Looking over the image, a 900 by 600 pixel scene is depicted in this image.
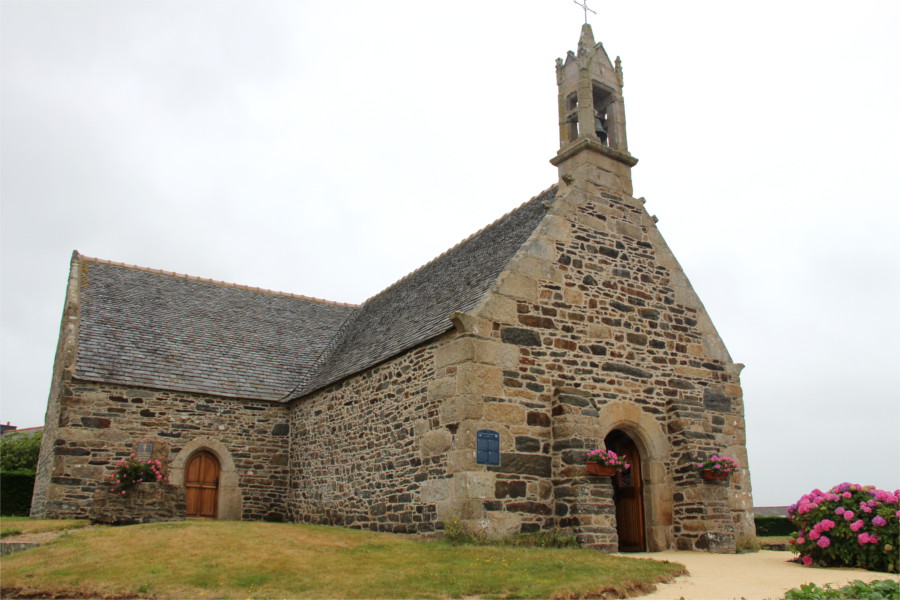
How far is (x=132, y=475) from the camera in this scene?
15.1 metres

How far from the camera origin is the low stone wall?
46.0ft

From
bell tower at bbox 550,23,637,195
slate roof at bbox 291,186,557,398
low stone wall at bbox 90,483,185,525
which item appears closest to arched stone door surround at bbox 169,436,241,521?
slate roof at bbox 291,186,557,398

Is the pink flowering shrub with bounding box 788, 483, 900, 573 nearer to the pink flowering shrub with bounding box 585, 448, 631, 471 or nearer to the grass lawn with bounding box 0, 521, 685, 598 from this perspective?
the grass lawn with bounding box 0, 521, 685, 598

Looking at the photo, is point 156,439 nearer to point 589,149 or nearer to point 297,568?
point 297,568

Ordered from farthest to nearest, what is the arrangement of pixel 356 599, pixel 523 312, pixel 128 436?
pixel 128 436 → pixel 523 312 → pixel 356 599

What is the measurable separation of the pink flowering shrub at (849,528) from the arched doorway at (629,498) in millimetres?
3148

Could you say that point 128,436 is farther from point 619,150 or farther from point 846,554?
point 846,554

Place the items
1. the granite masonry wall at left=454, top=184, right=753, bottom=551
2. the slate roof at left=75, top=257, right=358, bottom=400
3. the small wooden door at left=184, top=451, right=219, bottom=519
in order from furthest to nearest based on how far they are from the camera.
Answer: the slate roof at left=75, top=257, right=358, bottom=400
the small wooden door at left=184, top=451, right=219, bottom=519
the granite masonry wall at left=454, top=184, right=753, bottom=551

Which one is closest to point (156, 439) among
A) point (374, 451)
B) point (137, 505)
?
point (137, 505)

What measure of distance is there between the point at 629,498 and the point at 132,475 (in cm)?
1007

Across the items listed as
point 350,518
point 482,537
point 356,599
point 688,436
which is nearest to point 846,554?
point 688,436

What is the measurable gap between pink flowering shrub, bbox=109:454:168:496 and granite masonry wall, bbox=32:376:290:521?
0.92 meters

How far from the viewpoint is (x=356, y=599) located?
7.87 metres

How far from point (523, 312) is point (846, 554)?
20.4ft
